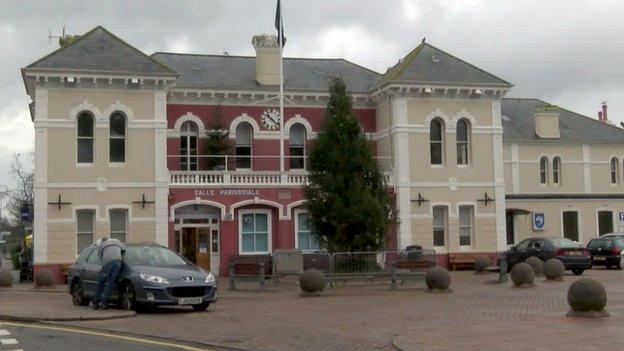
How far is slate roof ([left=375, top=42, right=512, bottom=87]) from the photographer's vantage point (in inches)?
1538

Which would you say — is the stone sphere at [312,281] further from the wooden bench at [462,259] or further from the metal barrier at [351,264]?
the wooden bench at [462,259]

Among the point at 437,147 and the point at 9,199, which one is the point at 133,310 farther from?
the point at 9,199

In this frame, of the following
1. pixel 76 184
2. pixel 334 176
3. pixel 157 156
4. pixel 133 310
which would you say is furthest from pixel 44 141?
pixel 133 310

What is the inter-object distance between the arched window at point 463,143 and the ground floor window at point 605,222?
47.0 ft

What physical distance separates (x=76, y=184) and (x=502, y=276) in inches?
676

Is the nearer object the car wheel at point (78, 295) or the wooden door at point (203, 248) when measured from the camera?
the car wheel at point (78, 295)

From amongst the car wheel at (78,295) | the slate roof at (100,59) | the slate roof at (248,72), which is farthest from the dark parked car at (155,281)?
the slate roof at (248,72)

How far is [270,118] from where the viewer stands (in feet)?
132

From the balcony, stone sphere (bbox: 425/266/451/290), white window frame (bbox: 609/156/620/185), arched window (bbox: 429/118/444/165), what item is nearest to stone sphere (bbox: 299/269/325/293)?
stone sphere (bbox: 425/266/451/290)

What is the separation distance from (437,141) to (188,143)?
11230mm

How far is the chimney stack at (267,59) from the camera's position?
41.0 meters

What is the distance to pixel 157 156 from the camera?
36219 mm

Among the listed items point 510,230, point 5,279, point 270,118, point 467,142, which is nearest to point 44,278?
point 5,279

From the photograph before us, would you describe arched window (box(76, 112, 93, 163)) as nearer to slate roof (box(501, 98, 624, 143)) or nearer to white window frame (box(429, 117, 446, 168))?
white window frame (box(429, 117, 446, 168))
